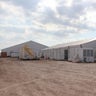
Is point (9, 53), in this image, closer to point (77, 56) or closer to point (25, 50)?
point (25, 50)

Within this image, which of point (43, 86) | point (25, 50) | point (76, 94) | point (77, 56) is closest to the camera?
point (76, 94)

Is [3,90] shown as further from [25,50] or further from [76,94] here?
[25,50]

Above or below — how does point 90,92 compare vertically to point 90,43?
below

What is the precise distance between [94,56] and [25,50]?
1266 centimetres

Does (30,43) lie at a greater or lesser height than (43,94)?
greater

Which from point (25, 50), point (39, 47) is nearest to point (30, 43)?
point (39, 47)

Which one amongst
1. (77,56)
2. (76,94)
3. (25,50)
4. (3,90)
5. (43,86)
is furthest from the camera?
(25,50)

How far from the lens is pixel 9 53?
76125 mm

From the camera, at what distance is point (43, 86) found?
12453 millimetres

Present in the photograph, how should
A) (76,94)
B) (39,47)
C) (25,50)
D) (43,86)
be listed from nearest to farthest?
(76,94) → (43,86) → (25,50) → (39,47)

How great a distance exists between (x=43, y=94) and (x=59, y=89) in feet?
4.06

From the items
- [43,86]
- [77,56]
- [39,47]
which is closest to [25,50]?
[77,56]

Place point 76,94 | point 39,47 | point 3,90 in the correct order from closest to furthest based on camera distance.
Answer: point 76,94, point 3,90, point 39,47

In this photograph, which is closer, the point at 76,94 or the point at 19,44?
the point at 76,94
